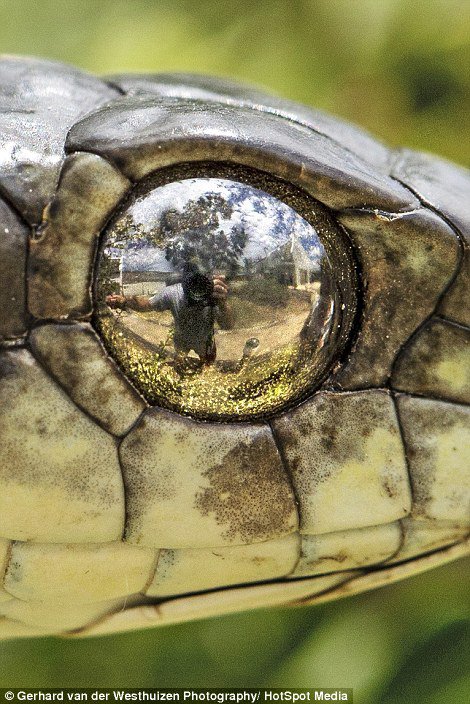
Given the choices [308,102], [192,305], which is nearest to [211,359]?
[192,305]

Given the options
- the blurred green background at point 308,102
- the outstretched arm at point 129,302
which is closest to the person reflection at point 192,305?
the outstretched arm at point 129,302

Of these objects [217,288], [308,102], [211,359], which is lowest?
[308,102]

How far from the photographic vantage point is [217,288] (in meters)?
1.56

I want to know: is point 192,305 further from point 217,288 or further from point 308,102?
point 308,102

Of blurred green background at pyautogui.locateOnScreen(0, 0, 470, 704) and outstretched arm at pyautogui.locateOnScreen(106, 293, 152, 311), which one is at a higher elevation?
outstretched arm at pyautogui.locateOnScreen(106, 293, 152, 311)

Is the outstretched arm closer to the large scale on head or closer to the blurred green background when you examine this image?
the large scale on head

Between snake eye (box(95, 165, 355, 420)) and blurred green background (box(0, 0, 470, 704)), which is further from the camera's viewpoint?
blurred green background (box(0, 0, 470, 704))

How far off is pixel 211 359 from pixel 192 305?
9 cm

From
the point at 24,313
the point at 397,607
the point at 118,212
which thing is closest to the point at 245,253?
the point at 118,212

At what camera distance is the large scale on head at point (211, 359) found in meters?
1.56

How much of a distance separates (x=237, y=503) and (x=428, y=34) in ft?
6.90

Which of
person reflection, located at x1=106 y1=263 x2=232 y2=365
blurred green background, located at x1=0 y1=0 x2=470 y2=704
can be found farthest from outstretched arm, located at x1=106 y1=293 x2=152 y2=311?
blurred green background, located at x1=0 y1=0 x2=470 y2=704

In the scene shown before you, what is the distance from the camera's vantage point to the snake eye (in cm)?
156

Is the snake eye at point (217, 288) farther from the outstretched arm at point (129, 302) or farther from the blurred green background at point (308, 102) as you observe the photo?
the blurred green background at point (308, 102)
